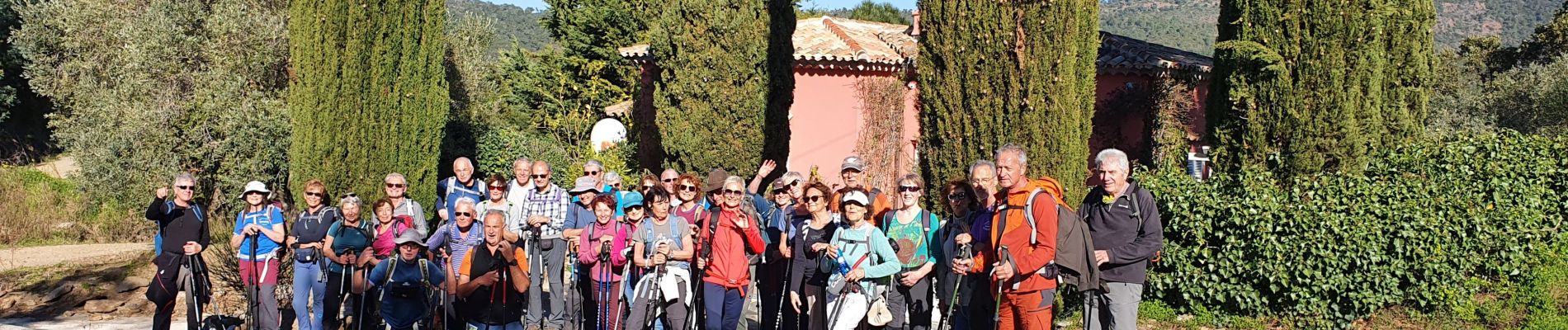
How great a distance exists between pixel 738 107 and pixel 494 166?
679cm

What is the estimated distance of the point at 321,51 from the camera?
1180 centimetres

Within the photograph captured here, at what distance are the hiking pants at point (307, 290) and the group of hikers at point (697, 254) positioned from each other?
13 millimetres

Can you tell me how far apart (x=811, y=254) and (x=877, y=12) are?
2919 centimetres

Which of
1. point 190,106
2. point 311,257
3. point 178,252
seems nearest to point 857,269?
point 311,257

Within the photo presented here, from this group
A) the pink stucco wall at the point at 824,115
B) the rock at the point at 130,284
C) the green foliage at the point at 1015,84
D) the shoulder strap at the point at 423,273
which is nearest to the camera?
the shoulder strap at the point at 423,273

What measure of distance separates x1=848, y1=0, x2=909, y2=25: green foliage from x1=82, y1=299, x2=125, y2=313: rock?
1006 inches

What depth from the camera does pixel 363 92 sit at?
12.1 m

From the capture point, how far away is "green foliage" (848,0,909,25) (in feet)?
113

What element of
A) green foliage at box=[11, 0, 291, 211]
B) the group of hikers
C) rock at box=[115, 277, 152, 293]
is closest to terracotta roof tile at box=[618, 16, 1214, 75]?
green foliage at box=[11, 0, 291, 211]

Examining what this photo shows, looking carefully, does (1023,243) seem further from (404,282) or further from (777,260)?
(404,282)

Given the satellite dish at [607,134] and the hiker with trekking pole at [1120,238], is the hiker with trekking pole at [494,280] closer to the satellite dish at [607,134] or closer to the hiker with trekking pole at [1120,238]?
the hiker with trekking pole at [1120,238]

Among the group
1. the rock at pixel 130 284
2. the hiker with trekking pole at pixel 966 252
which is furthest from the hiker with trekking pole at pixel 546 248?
the rock at pixel 130 284

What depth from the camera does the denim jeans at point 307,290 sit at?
7.91 m

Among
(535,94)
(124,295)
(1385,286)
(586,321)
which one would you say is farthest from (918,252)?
(535,94)
